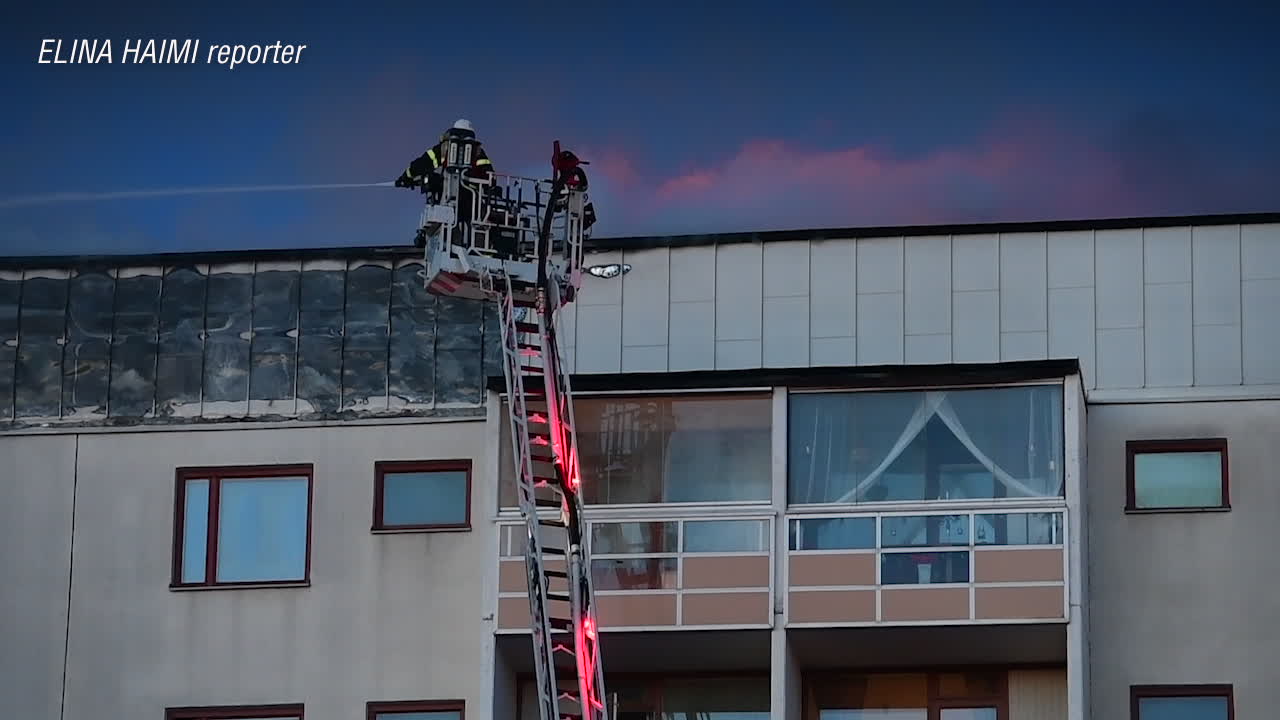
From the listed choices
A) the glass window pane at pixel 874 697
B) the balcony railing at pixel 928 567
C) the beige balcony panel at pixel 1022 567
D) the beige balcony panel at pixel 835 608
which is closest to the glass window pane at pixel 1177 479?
the balcony railing at pixel 928 567

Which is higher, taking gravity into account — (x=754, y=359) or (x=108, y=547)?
(x=754, y=359)

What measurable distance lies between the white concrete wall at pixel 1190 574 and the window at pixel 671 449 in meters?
4.16

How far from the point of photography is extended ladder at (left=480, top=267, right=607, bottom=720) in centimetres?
3227

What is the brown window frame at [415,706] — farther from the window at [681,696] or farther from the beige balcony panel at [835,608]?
the beige balcony panel at [835,608]

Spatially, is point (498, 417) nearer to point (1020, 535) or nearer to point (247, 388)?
point (247, 388)

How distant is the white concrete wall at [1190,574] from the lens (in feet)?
111

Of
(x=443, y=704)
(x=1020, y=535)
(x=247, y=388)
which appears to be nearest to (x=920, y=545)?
(x=1020, y=535)

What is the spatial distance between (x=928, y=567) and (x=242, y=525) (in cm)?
879

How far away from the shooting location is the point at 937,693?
34.6 metres

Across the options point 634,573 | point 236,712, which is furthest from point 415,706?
point 634,573

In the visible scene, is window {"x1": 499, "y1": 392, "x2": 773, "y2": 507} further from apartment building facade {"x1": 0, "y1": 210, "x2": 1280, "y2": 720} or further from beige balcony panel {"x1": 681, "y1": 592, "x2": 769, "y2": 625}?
beige balcony panel {"x1": 681, "y1": 592, "x2": 769, "y2": 625}

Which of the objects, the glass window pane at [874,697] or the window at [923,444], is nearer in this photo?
the window at [923,444]

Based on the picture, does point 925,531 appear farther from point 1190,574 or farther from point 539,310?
point 539,310

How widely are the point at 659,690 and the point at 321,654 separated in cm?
414
